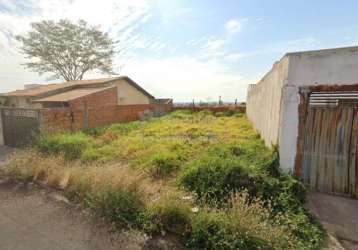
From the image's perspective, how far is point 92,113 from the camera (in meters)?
10.6

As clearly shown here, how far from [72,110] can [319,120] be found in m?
9.21

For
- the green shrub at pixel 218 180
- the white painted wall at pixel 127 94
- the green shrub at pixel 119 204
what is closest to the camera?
the green shrub at pixel 119 204

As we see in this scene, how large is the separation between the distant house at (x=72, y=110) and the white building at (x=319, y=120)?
318 inches

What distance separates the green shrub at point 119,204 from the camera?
3402 mm

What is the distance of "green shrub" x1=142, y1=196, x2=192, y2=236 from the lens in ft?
10.4

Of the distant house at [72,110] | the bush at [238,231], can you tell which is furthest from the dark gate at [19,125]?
the bush at [238,231]

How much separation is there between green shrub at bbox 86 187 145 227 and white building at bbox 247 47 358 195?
3209 mm

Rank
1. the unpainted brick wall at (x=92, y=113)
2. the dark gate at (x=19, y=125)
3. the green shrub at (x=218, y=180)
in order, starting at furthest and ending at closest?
the unpainted brick wall at (x=92, y=113), the dark gate at (x=19, y=125), the green shrub at (x=218, y=180)

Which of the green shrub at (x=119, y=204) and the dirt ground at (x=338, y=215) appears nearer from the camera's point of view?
the dirt ground at (x=338, y=215)

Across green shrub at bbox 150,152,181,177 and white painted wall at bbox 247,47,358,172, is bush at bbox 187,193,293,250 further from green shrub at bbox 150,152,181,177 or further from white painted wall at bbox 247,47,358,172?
green shrub at bbox 150,152,181,177

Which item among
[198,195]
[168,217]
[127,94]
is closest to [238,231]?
[168,217]

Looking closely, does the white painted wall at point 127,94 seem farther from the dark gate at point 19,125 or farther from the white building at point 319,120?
the white building at point 319,120

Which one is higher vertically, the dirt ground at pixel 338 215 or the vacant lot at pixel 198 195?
the vacant lot at pixel 198 195

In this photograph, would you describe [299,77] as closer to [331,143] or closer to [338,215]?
[331,143]
